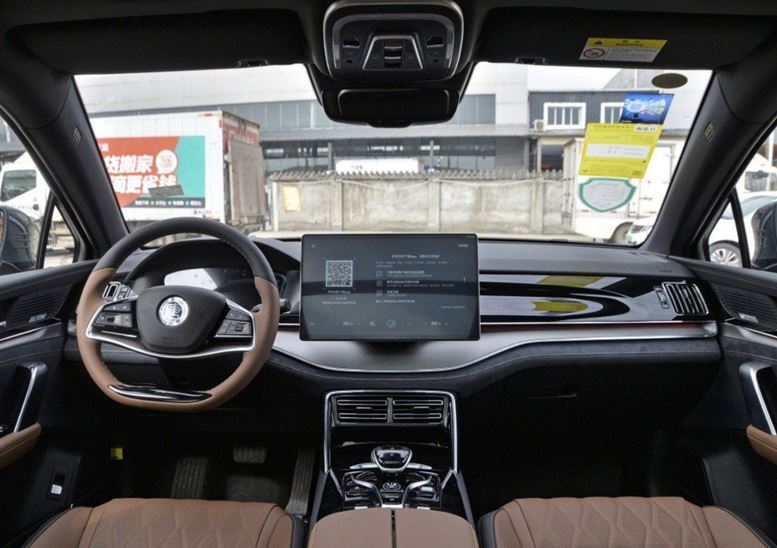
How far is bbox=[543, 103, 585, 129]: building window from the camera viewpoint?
2.36 meters

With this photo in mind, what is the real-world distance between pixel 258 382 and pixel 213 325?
0.64 m

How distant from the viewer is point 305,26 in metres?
1.92

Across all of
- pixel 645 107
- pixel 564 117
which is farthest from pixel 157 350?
pixel 645 107

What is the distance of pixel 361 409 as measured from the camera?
7.62 ft

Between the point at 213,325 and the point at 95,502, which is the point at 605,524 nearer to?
the point at 213,325

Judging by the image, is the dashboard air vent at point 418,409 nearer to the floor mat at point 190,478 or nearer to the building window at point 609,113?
the floor mat at point 190,478

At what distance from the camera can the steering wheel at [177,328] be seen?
5.69 ft

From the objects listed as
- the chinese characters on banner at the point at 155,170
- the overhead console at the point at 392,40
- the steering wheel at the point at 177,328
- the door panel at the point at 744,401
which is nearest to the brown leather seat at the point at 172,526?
the steering wheel at the point at 177,328

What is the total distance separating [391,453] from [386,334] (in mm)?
434

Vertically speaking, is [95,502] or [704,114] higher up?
[704,114]

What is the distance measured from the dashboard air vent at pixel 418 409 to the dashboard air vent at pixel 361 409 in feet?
0.14

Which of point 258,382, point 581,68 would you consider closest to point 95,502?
point 258,382

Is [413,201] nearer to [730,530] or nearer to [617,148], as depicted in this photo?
[617,148]

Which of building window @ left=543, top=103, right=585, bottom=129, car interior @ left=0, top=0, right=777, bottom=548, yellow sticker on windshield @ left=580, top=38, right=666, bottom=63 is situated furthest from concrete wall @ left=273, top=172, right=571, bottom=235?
yellow sticker on windshield @ left=580, top=38, right=666, bottom=63
